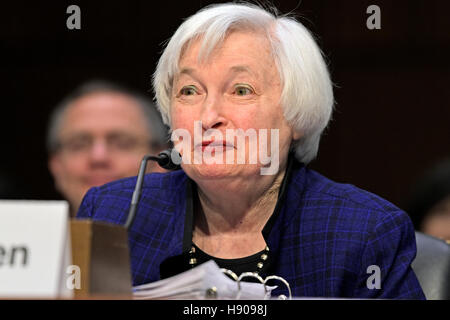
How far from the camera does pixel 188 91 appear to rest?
1.76 m

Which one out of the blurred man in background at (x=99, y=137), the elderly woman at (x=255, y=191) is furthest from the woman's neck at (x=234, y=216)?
the blurred man in background at (x=99, y=137)

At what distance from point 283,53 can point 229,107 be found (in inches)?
8.2

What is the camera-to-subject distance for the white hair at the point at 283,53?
1738 mm

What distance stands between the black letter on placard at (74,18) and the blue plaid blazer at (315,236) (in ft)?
4.97

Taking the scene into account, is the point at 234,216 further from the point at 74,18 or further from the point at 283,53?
the point at 74,18

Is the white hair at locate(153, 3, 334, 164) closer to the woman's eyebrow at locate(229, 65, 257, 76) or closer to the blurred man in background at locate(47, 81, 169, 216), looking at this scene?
the woman's eyebrow at locate(229, 65, 257, 76)

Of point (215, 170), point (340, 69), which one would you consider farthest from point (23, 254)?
point (340, 69)

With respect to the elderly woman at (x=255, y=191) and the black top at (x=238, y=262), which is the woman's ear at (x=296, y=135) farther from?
the black top at (x=238, y=262)

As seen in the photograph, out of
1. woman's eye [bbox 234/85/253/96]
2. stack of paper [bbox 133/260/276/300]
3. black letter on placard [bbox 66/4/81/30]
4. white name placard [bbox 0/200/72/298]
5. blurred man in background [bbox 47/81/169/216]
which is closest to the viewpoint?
white name placard [bbox 0/200/72/298]

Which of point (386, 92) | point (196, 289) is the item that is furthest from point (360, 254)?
point (386, 92)

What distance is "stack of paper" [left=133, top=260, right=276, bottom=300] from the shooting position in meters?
1.13

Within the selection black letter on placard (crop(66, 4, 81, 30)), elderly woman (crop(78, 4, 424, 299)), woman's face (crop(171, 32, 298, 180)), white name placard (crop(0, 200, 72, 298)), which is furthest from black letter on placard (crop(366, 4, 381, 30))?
white name placard (crop(0, 200, 72, 298))

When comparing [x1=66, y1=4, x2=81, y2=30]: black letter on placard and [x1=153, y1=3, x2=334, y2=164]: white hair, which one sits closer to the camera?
[x1=153, y1=3, x2=334, y2=164]: white hair
